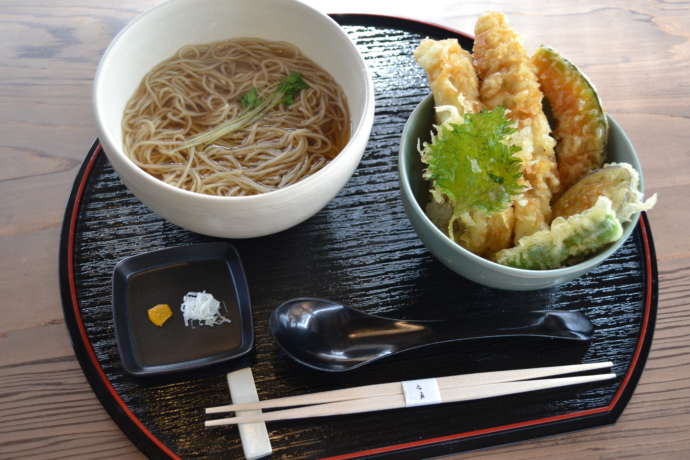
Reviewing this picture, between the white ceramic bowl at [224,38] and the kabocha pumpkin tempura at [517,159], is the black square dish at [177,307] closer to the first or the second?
the white ceramic bowl at [224,38]

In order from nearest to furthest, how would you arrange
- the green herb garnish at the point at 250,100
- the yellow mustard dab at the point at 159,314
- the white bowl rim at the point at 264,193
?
the white bowl rim at the point at 264,193
the yellow mustard dab at the point at 159,314
the green herb garnish at the point at 250,100

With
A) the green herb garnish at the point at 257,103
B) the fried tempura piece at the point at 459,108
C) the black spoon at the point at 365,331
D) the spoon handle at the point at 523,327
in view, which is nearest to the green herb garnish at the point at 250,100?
the green herb garnish at the point at 257,103

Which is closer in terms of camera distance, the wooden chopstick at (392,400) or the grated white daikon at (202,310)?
the wooden chopstick at (392,400)

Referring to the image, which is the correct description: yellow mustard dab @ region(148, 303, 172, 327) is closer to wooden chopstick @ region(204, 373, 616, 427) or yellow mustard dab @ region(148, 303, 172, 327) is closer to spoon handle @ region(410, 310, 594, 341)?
wooden chopstick @ region(204, 373, 616, 427)

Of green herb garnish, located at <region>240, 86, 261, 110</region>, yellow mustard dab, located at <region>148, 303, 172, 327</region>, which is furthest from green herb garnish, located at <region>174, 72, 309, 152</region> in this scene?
yellow mustard dab, located at <region>148, 303, 172, 327</region>

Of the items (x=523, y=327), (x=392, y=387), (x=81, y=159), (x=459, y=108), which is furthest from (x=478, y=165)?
(x=81, y=159)

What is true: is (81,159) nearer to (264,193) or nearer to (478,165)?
(264,193)
